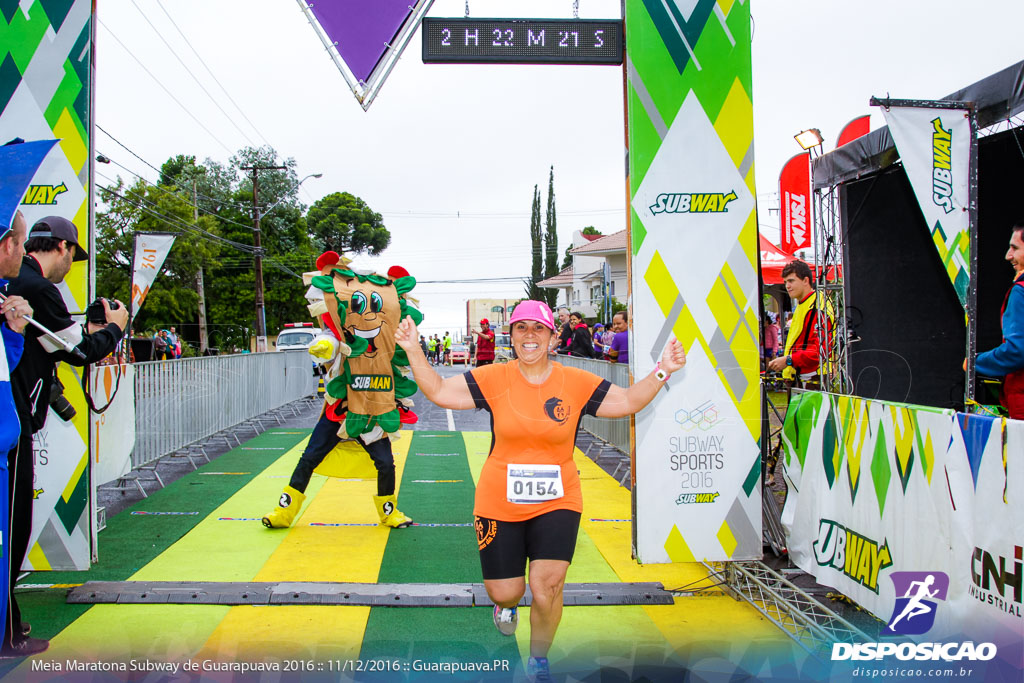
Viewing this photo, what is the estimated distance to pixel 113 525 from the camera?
652 centimetres

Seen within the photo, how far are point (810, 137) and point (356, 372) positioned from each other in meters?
4.70

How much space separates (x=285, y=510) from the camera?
21.1 ft

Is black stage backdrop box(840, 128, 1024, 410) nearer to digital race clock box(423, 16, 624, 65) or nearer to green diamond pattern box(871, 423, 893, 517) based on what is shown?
green diamond pattern box(871, 423, 893, 517)

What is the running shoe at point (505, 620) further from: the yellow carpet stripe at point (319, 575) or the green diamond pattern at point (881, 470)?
the green diamond pattern at point (881, 470)

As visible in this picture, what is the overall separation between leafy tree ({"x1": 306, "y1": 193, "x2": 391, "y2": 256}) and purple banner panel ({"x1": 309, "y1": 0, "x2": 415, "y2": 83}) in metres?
41.4

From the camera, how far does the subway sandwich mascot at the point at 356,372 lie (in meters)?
6.38

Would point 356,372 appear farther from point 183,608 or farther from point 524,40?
point 524,40

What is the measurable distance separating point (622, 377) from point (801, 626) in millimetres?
5337

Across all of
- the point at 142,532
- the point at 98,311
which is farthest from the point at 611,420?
the point at 98,311

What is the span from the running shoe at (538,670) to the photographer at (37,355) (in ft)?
8.56

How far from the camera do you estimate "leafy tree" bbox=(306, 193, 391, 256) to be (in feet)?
152

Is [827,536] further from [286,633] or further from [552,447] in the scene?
[286,633]

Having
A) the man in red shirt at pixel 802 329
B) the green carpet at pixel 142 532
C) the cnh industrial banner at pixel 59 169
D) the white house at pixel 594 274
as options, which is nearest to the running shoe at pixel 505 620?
the green carpet at pixel 142 532

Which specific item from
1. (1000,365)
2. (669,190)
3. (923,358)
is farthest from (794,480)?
(923,358)
